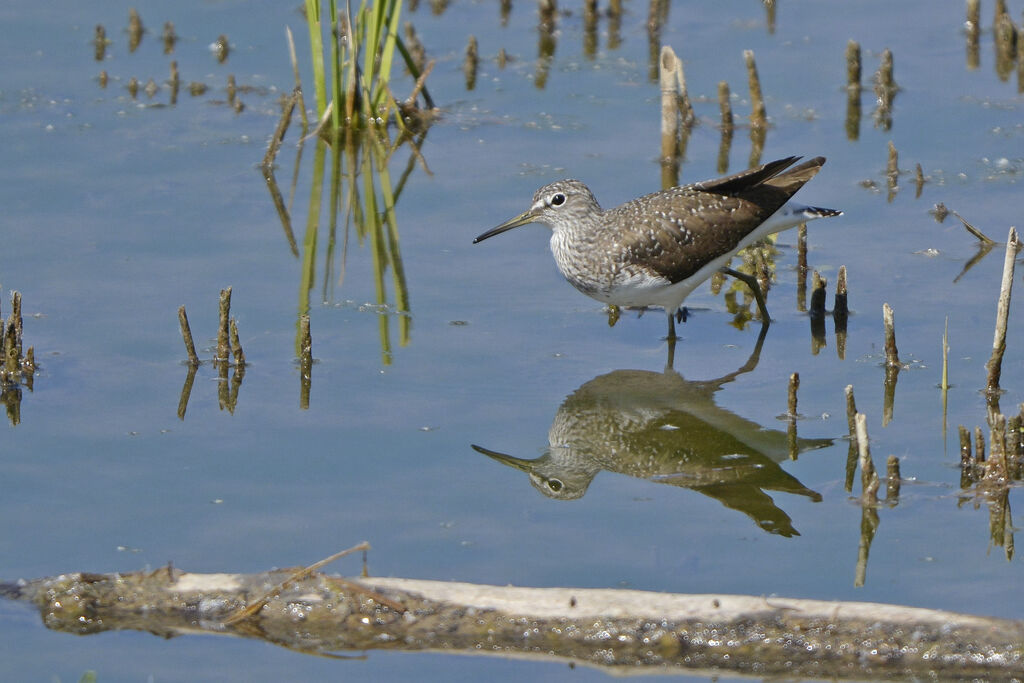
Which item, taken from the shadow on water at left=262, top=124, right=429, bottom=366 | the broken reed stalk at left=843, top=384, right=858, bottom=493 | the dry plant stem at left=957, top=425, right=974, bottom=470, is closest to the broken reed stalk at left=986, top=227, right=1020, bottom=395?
the dry plant stem at left=957, top=425, right=974, bottom=470

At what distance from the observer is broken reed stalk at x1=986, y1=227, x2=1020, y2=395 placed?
7617 millimetres

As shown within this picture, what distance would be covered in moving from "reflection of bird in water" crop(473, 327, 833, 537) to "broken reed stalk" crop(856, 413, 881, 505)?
34cm

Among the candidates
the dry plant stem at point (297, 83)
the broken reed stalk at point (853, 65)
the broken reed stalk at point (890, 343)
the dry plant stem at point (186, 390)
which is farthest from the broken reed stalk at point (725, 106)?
the dry plant stem at point (186, 390)

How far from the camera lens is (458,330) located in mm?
9523

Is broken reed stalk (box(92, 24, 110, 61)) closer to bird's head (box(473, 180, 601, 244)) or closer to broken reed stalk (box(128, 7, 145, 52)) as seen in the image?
broken reed stalk (box(128, 7, 145, 52))

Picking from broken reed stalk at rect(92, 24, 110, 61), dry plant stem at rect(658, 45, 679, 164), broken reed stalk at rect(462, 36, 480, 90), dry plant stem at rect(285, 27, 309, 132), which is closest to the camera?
dry plant stem at rect(658, 45, 679, 164)

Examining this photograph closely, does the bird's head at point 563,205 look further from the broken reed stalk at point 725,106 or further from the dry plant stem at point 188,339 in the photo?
the broken reed stalk at point 725,106

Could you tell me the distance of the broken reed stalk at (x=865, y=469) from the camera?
6.82 m

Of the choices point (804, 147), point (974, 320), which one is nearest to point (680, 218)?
point (974, 320)

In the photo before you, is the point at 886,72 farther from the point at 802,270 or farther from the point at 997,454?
the point at 997,454

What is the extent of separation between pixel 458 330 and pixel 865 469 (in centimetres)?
333

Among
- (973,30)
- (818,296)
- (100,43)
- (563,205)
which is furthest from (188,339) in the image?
(973,30)

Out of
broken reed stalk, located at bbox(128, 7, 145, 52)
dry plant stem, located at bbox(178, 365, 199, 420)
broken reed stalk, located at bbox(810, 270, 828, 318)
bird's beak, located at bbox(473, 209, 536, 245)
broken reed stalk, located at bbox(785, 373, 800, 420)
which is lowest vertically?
dry plant stem, located at bbox(178, 365, 199, 420)

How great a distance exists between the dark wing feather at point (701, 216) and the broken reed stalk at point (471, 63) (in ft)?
14.6
